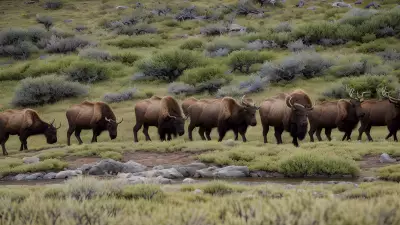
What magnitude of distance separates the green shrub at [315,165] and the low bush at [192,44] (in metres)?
26.9

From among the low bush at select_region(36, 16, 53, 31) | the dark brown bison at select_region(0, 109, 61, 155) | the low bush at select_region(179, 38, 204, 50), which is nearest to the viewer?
the dark brown bison at select_region(0, 109, 61, 155)

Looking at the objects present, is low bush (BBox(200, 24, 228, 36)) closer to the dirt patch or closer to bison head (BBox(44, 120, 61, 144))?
bison head (BBox(44, 120, 61, 144))

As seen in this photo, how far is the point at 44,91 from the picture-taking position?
88.7ft

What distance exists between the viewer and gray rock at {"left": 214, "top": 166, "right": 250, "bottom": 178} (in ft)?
41.6

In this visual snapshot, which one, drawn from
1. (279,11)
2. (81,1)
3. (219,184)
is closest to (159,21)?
(279,11)

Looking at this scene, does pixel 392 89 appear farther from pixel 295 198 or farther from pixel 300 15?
pixel 300 15

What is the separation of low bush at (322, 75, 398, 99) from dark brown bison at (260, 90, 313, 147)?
5.84 meters

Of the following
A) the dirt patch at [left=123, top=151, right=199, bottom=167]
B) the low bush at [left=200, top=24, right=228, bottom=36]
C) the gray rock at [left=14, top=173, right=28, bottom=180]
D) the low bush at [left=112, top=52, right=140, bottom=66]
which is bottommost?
the gray rock at [left=14, top=173, right=28, bottom=180]

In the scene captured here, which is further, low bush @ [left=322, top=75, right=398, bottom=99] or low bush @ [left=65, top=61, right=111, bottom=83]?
low bush @ [left=65, top=61, right=111, bottom=83]

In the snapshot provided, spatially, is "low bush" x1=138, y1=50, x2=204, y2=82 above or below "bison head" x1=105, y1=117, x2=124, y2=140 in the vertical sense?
above

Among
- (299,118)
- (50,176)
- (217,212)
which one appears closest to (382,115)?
(299,118)

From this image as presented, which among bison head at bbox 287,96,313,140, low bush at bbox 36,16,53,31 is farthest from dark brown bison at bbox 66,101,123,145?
low bush at bbox 36,16,53,31

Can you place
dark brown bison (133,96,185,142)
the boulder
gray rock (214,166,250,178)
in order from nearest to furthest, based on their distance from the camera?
gray rock (214,166,250,178) → dark brown bison (133,96,185,142) → the boulder

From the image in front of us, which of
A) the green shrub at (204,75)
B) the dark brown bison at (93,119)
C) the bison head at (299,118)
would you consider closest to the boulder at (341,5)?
the green shrub at (204,75)
